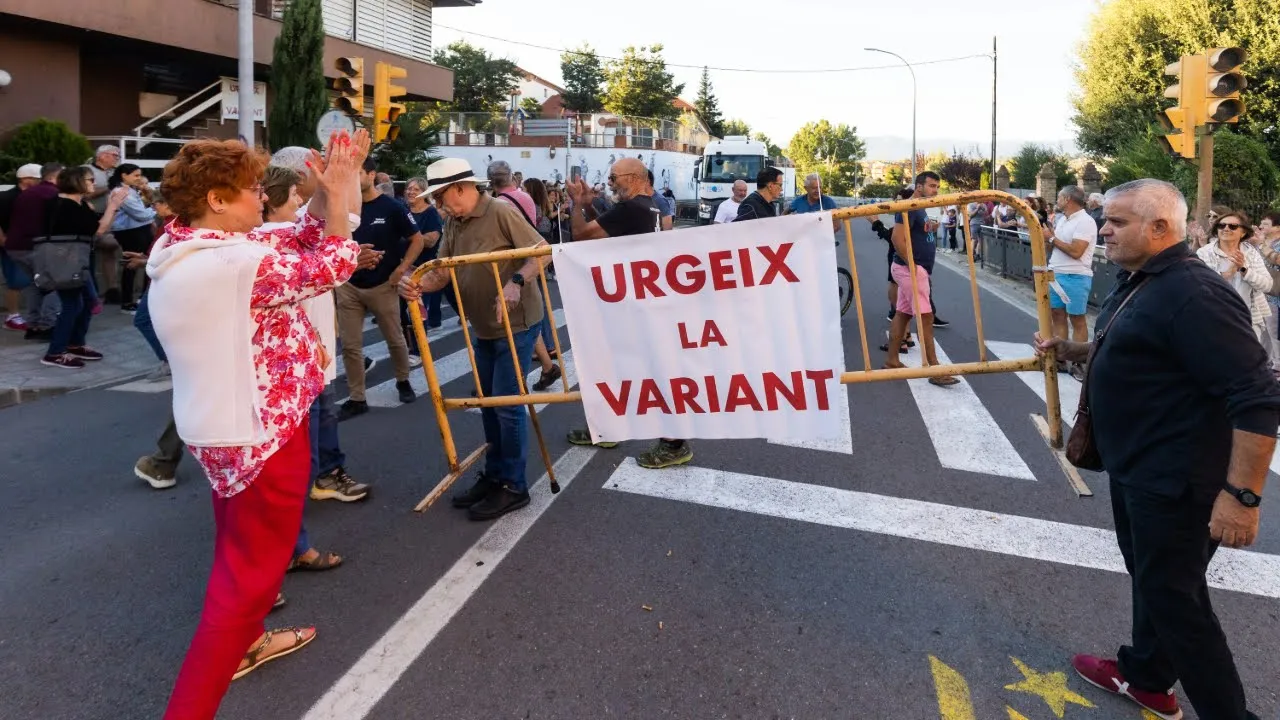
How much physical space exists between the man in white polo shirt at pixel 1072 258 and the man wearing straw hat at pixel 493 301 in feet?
18.6

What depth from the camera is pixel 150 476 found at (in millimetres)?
5164

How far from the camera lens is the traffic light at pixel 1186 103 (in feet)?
30.0

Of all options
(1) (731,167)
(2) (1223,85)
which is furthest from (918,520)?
(1) (731,167)

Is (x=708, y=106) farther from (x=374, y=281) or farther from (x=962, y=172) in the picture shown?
(x=374, y=281)

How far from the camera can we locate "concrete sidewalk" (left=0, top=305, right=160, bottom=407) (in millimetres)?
7551

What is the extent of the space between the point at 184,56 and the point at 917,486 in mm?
18207

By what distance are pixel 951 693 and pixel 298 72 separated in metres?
18.8

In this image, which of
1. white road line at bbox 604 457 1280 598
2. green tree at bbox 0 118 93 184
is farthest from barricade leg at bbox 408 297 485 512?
green tree at bbox 0 118 93 184

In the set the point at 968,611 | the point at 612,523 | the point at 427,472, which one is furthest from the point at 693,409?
the point at 427,472

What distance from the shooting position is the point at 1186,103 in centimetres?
928

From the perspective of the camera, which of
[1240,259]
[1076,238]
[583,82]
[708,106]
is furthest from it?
[708,106]

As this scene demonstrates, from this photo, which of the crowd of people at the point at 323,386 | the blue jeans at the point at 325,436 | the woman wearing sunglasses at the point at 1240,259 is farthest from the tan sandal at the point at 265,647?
the woman wearing sunglasses at the point at 1240,259

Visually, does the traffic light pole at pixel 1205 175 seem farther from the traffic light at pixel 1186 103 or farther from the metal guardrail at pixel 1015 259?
the metal guardrail at pixel 1015 259

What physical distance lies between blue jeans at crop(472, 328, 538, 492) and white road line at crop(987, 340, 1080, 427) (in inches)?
125
